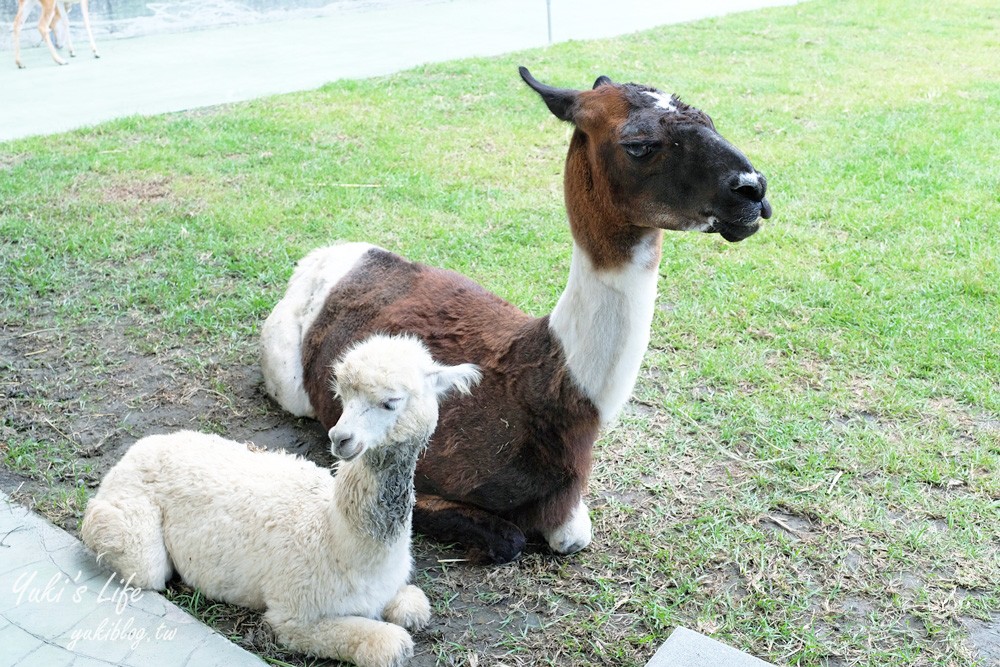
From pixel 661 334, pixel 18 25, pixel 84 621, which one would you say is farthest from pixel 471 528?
pixel 18 25

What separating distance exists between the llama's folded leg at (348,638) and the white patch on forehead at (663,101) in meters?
1.94

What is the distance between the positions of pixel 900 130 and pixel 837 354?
439cm

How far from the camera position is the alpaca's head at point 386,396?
9.04ft

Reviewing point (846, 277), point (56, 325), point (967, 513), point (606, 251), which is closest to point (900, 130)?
point (846, 277)

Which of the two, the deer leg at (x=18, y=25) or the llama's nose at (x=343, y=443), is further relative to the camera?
the deer leg at (x=18, y=25)

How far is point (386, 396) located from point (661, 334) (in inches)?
109

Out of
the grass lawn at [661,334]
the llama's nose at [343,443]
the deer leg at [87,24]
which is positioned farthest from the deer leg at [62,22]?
the llama's nose at [343,443]

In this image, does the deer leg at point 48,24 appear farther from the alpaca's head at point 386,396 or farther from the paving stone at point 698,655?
the paving stone at point 698,655

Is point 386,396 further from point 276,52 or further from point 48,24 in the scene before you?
point 48,24

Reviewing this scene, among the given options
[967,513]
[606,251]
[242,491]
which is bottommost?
[967,513]

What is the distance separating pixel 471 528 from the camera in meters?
3.58

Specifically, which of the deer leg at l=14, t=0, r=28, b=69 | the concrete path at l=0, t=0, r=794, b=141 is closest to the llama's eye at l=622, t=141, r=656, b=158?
the concrete path at l=0, t=0, r=794, b=141

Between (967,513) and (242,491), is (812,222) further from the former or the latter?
(242,491)

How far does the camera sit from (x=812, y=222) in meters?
6.71
